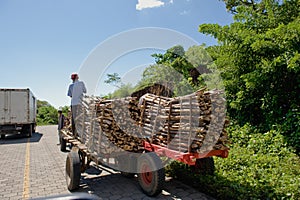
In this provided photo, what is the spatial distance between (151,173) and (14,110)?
1320 cm

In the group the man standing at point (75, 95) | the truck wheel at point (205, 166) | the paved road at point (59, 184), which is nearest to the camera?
the paved road at point (59, 184)

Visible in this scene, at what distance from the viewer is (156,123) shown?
4.70 meters

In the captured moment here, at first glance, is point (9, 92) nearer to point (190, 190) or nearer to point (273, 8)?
point (190, 190)

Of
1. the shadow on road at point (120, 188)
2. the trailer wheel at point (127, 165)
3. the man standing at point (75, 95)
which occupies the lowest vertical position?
the shadow on road at point (120, 188)

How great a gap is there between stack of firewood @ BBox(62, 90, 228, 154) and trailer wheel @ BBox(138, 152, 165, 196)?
13.2 inches

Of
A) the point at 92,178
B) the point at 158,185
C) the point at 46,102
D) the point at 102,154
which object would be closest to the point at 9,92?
the point at 92,178

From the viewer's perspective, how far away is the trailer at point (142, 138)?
4086 millimetres

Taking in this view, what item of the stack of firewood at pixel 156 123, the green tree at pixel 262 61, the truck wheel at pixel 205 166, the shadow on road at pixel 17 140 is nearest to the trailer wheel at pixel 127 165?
→ the stack of firewood at pixel 156 123

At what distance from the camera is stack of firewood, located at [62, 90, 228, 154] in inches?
158

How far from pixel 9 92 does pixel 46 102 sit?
136 ft

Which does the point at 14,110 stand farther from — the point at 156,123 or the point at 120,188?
the point at 156,123

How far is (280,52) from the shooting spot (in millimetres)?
7508

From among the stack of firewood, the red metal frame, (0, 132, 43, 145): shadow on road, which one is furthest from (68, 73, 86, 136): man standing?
(0, 132, 43, 145): shadow on road

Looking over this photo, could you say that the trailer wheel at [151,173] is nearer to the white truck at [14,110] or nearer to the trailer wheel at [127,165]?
the trailer wheel at [127,165]
